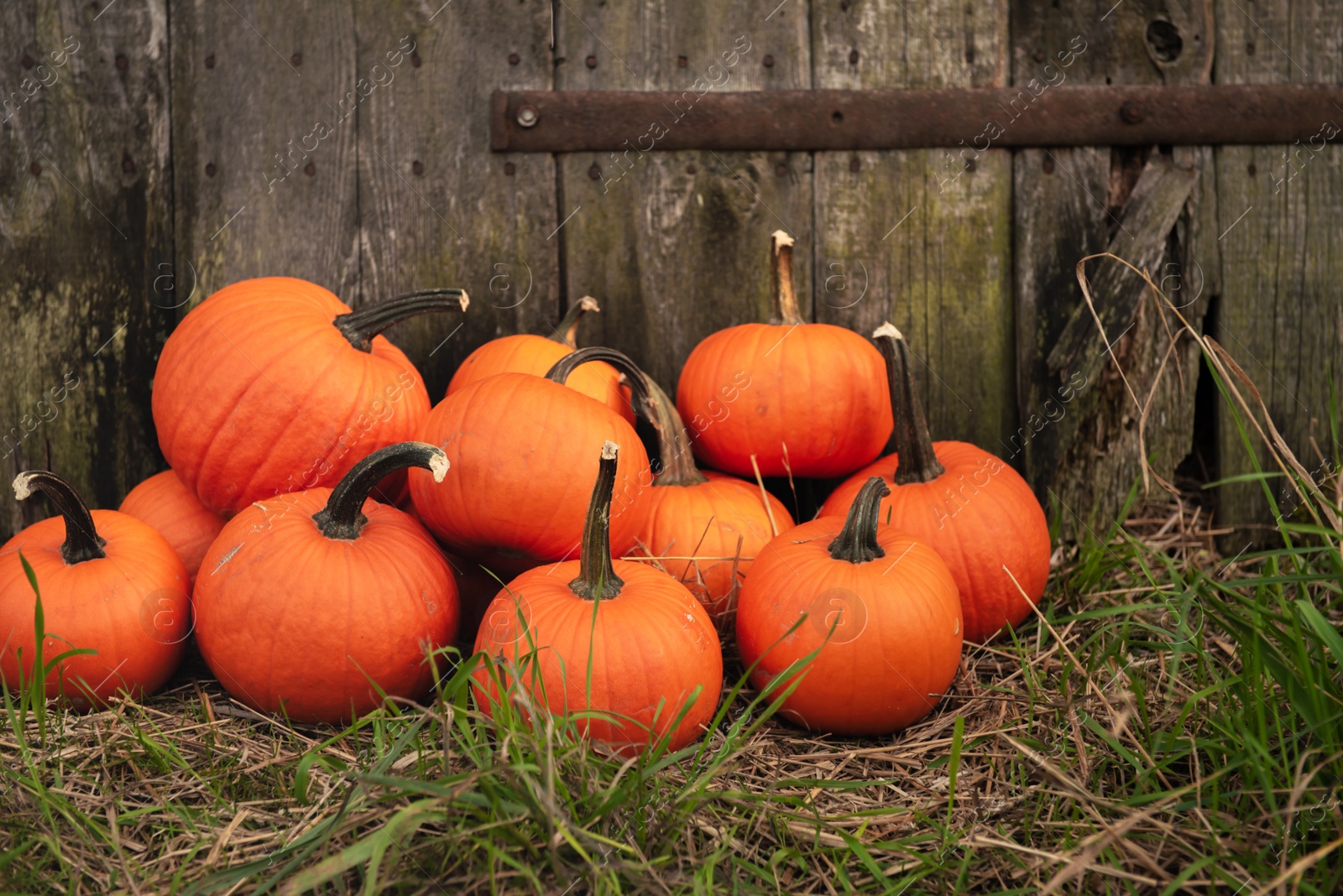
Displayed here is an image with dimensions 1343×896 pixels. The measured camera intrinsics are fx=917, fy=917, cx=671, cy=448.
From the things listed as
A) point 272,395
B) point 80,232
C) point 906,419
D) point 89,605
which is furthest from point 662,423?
point 80,232

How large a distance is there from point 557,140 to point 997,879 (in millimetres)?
1873

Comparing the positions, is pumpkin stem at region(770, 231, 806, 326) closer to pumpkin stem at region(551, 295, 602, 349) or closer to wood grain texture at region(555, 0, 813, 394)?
wood grain texture at region(555, 0, 813, 394)

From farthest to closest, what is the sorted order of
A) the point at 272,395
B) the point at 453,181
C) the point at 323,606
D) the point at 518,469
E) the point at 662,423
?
the point at 453,181
the point at 662,423
the point at 272,395
the point at 518,469
the point at 323,606

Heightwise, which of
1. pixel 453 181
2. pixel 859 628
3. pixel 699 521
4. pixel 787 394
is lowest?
pixel 859 628

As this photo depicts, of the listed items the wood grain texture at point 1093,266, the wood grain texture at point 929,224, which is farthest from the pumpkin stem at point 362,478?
the wood grain texture at point 1093,266

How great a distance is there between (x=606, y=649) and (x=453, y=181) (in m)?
1.38

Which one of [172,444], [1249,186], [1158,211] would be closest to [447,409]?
[172,444]

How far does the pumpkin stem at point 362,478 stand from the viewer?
1.66 m

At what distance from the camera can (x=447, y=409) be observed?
185 centimetres

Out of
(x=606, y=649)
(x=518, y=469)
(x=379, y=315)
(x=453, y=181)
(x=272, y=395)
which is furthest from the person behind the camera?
(x=453, y=181)

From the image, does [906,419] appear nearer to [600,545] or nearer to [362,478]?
[600,545]

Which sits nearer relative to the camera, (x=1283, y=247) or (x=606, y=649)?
(x=606, y=649)

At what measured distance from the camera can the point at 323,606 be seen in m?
1.64

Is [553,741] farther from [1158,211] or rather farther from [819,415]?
[1158,211]
